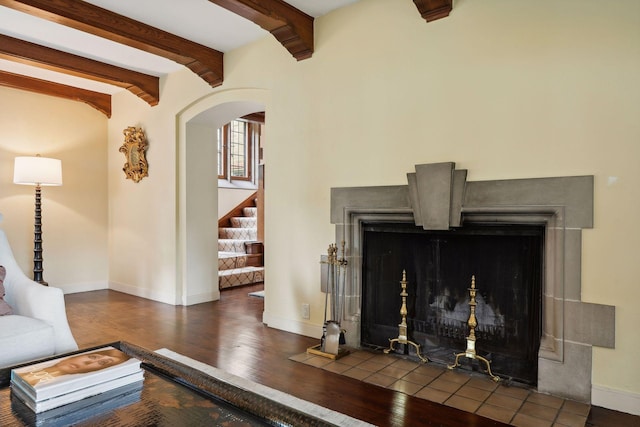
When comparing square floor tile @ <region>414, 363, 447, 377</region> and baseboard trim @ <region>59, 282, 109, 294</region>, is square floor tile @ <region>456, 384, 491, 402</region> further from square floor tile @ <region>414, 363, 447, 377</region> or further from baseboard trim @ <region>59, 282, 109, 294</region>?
baseboard trim @ <region>59, 282, 109, 294</region>

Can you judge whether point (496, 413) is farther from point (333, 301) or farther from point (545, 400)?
point (333, 301)

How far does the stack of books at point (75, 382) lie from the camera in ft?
4.18

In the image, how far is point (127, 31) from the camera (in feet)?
11.5

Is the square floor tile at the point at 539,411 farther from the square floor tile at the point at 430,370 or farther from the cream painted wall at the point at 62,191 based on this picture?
the cream painted wall at the point at 62,191

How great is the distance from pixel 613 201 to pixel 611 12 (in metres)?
1.00

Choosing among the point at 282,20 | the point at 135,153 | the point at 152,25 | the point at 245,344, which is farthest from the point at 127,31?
the point at 245,344

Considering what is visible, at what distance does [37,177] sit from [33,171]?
0.07 m

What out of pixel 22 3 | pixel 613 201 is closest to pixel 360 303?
pixel 613 201

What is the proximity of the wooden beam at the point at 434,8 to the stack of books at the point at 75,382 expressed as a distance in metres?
2.62

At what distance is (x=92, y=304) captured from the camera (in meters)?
4.77

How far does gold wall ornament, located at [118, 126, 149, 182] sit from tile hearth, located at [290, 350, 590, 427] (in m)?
3.34

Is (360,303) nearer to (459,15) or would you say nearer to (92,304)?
(459,15)

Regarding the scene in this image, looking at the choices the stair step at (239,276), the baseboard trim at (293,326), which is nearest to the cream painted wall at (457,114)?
the baseboard trim at (293,326)

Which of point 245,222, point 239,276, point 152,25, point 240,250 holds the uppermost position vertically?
point 152,25
